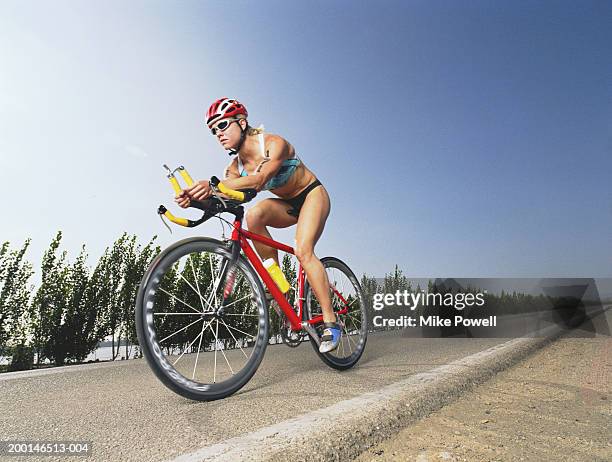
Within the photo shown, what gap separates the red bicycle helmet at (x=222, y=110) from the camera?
3.23 meters

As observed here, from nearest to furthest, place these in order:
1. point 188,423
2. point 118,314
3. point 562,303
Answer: point 188,423
point 562,303
point 118,314

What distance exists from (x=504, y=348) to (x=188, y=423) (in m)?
3.87

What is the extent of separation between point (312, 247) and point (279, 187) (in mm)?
533

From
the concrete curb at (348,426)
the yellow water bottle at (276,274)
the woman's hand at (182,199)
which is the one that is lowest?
the concrete curb at (348,426)

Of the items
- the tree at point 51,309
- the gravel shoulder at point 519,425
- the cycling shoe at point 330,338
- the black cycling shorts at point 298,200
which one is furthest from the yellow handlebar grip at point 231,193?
the tree at point 51,309

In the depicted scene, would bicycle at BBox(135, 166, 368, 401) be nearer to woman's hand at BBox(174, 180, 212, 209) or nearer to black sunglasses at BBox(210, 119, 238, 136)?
woman's hand at BBox(174, 180, 212, 209)

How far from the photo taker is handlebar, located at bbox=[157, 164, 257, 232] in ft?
8.95

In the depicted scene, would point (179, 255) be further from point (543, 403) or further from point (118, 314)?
point (118, 314)

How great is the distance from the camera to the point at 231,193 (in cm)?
279

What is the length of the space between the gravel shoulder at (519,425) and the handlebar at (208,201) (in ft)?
5.23

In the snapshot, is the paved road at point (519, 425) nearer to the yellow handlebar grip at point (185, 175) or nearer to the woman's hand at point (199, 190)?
the woman's hand at point (199, 190)

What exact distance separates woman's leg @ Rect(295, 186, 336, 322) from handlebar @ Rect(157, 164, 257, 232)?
0.76 metres

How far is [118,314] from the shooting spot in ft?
58.4

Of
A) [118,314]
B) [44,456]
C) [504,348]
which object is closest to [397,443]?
[44,456]
